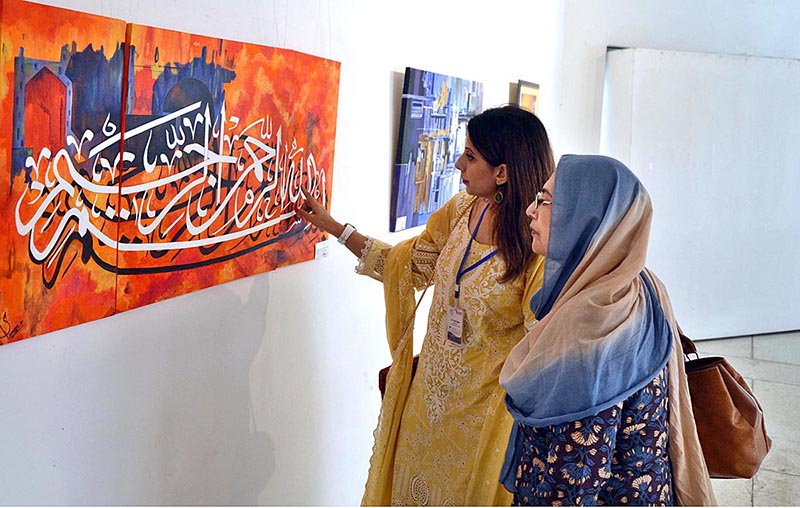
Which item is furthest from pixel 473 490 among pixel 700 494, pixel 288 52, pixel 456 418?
pixel 288 52

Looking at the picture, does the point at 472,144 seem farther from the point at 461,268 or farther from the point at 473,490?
the point at 473,490

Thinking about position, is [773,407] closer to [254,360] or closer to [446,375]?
[446,375]

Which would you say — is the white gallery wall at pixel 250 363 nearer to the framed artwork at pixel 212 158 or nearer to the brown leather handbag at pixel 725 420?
the framed artwork at pixel 212 158

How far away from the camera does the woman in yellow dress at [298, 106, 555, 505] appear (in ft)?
7.97

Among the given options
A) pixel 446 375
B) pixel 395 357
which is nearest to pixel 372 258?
pixel 395 357

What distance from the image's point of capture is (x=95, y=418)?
72.8 inches

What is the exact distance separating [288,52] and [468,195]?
2.45ft

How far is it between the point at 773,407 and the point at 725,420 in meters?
4.15

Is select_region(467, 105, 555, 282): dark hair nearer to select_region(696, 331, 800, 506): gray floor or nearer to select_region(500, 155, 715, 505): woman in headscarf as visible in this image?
select_region(500, 155, 715, 505): woman in headscarf

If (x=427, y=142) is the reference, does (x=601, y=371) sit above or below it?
below

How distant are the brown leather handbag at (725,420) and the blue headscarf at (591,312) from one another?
1.10 feet

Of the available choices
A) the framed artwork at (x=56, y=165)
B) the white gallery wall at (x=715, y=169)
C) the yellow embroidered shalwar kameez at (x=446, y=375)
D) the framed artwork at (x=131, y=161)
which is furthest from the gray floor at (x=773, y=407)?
the framed artwork at (x=56, y=165)

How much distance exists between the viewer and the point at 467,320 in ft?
8.24

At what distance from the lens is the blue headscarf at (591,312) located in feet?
5.29
